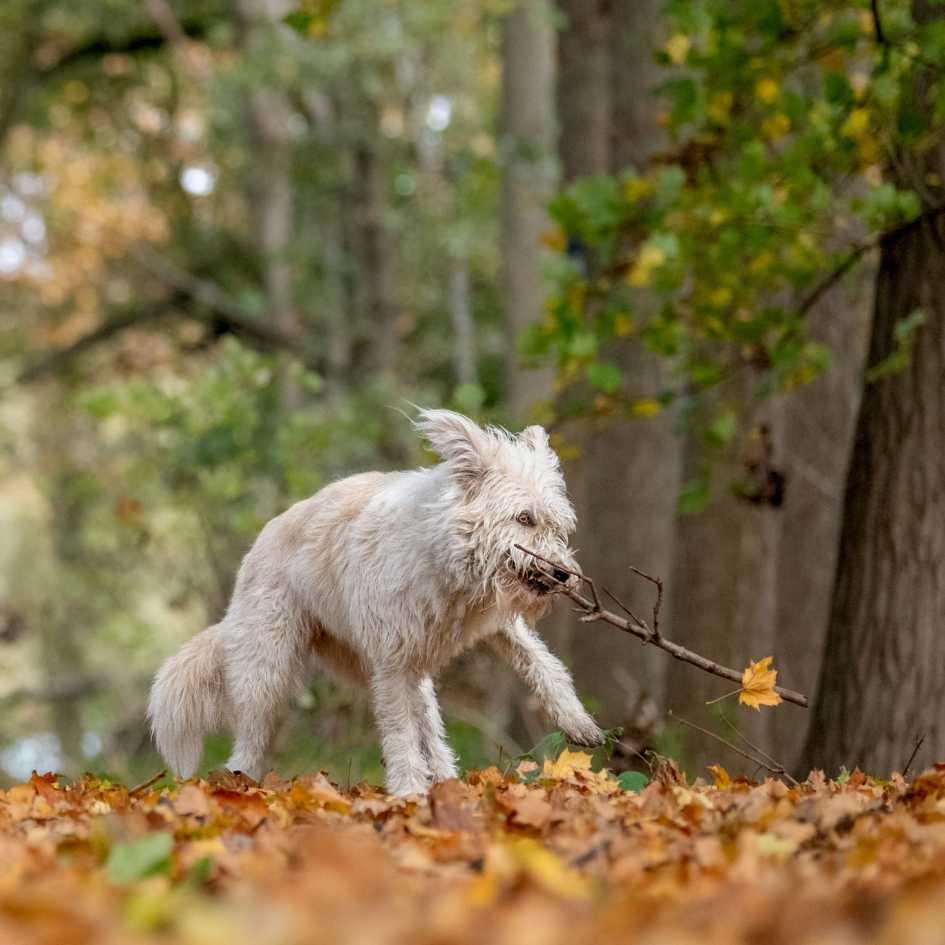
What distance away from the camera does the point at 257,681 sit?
6.12m

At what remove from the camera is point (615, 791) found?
536cm

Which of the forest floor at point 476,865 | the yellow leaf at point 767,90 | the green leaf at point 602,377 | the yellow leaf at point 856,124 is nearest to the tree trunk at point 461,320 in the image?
the yellow leaf at point 767,90

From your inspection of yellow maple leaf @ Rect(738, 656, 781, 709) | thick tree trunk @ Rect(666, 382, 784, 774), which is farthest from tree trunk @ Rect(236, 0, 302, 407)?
yellow maple leaf @ Rect(738, 656, 781, 709)

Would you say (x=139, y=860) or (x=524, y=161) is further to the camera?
(x=524, y=161)

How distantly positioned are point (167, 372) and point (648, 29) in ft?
42.4

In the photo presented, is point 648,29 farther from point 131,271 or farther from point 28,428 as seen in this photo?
point 28,428

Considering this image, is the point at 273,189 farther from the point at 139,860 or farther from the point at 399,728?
the point at 139,860

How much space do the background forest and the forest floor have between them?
2078mm

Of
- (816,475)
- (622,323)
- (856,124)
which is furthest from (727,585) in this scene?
(856,124)

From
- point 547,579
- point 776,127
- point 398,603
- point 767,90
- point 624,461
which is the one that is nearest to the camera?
point 547,579

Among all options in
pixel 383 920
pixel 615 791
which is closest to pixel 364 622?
pixel 615 791

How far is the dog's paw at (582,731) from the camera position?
19.1 ft

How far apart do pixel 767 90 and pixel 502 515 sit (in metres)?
4.78

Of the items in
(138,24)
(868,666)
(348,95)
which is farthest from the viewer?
(138,24)
